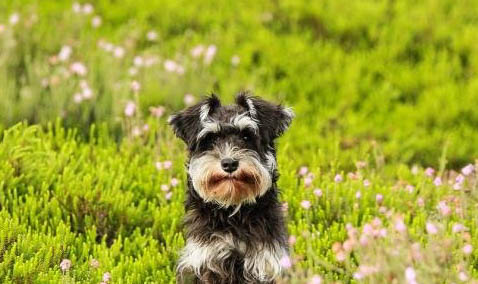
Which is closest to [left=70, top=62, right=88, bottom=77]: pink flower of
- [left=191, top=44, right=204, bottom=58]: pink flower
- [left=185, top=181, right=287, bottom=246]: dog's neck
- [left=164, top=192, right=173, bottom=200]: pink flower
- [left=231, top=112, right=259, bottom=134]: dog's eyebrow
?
[left=191, top=44, right=204, bottom=58]: pink flower

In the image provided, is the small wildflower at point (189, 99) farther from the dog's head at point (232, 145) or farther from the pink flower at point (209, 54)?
the dog's head at point (232, 145)

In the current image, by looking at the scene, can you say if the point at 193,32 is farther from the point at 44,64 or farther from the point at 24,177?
the point at 24,177

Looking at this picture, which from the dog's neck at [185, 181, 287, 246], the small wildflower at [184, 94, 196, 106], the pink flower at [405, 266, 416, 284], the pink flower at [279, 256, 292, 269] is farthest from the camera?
the small wildflower at [184, 94, 196, 106]

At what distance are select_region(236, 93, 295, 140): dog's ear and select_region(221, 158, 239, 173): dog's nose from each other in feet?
1.65

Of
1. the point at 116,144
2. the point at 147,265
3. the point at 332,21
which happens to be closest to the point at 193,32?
the point at 332,21

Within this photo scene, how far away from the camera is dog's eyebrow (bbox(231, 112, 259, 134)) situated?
572 cm

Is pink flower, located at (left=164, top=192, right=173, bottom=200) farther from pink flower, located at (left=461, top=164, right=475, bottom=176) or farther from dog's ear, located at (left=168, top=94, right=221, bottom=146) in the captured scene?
pink flower, located at (left=461, top=164, right=475, bottom=176)

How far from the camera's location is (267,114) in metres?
6.02

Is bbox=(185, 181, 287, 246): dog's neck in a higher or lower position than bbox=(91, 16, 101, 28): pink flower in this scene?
lower

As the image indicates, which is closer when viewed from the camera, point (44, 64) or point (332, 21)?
point (44, 64)

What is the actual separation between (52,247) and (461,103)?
240 inches

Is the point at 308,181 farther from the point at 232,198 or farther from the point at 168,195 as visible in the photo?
the point at 232,198

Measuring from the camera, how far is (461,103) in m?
10.7

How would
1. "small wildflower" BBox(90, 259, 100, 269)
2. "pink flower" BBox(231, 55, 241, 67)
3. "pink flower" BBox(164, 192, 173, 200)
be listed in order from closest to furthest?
"small wildflower" BBox(90, 259, 100, 269)
"pink flower" BBox(164, 192, 173, 200)
"pink flower" BBox(231, 55, 241, 67)
